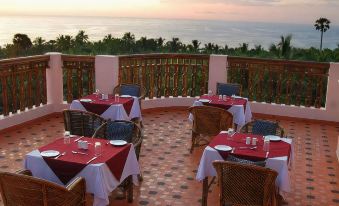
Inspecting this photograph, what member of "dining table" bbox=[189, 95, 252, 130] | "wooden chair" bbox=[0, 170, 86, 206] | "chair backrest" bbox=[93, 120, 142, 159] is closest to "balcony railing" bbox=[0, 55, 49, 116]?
"chair backrest" bbox=[93, 120, 142, 159]

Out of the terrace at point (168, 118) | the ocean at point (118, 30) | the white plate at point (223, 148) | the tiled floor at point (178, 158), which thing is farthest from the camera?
the ocean at point (118, 30)

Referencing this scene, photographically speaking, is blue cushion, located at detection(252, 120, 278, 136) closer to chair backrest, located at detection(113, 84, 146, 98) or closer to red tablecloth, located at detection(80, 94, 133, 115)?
red tablecloth, located at detection(80, 94, 133, 115)

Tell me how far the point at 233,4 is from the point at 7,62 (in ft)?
39.4

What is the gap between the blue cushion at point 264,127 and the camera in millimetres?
5316

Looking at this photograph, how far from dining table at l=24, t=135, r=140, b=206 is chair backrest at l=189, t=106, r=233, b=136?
1.94 meters

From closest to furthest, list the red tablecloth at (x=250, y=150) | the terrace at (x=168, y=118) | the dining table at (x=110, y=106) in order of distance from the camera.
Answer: the red tablecloth at (x=250, y=150) → the terrace at (x=168, y=118) → the dining table at (x=110, y=106)

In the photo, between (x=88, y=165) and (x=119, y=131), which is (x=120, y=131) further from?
(x=88, y=165)

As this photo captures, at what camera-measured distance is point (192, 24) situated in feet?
253

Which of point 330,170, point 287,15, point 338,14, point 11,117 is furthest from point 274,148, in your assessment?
point 338,14

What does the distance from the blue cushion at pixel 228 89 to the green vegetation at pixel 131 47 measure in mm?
15216

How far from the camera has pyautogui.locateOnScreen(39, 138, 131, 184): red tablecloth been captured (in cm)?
396

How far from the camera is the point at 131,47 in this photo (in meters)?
25.9

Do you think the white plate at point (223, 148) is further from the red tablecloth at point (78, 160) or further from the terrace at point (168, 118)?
the red tablecloth at point (78, 160)

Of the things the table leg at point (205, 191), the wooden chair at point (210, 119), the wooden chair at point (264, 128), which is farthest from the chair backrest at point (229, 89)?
the table leg at point (205, 191)
